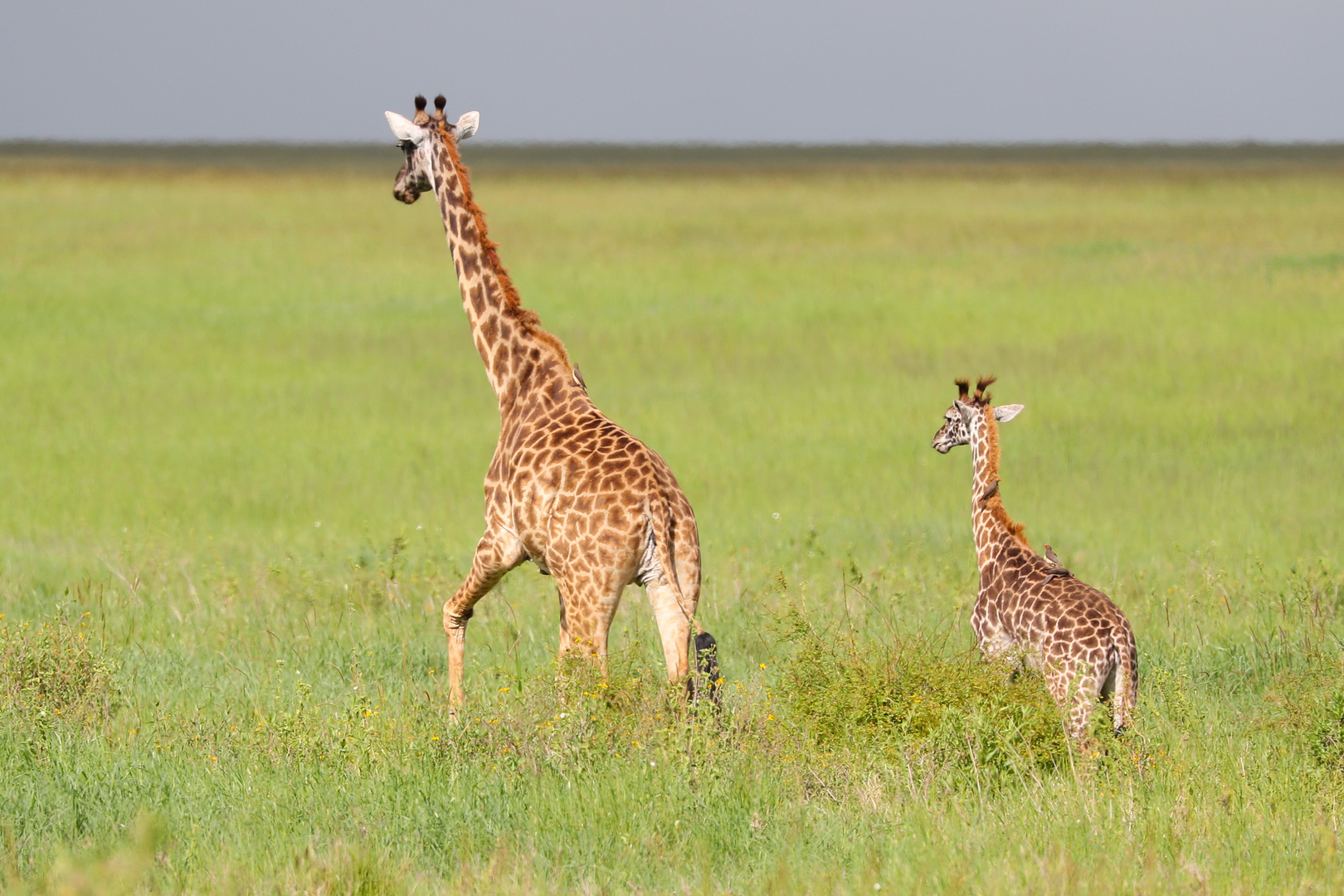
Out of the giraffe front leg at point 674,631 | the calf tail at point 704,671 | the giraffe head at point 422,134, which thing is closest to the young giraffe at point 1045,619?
the calf tail at point 704,671

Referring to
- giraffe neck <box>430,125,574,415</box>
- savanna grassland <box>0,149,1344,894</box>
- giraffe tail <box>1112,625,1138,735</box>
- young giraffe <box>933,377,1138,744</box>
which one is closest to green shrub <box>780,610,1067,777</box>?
savanna grassland <box>0,149,1344,894</box>

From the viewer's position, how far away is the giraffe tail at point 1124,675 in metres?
6.79

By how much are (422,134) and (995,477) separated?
3.88m

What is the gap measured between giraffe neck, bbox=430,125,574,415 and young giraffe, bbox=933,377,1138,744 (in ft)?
8.36

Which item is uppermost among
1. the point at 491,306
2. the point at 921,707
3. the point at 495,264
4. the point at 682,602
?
the point at 495,264

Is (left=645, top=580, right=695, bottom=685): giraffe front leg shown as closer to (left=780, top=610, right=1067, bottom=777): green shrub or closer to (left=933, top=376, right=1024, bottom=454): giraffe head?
(left=780, top=610, right=1067, bottom=777): green shrub

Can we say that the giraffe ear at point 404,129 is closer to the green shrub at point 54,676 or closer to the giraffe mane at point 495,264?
the giraffe mane at point 495,264

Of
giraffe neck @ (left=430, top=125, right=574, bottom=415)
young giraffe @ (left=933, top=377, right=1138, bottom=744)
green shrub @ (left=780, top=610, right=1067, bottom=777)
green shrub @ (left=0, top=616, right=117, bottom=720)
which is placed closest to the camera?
green shrub @ (left=780, top=610, right=1067, bottom=777)

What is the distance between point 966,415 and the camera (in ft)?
29.6

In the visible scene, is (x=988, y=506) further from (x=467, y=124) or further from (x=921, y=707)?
(x=467, y=124)

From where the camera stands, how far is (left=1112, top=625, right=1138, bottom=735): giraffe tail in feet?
22.3

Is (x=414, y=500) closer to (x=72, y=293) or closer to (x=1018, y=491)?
(x=1018, y=491)

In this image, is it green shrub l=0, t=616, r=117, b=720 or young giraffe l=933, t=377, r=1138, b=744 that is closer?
young giraffe l=933, t=377, r=1138, b=744

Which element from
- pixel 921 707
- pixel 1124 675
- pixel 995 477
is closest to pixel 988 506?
pixel 995 477
